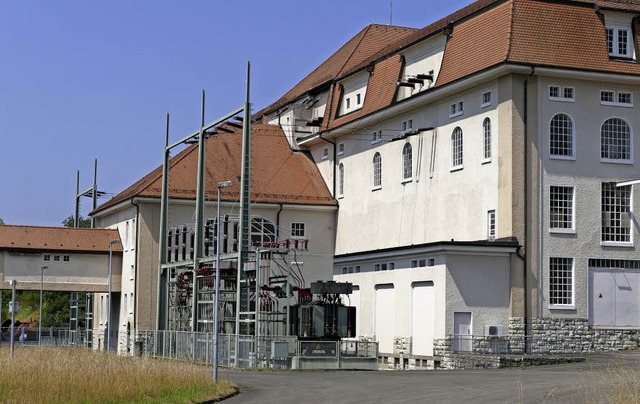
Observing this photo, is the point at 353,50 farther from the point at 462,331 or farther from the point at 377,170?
the point at 462,331

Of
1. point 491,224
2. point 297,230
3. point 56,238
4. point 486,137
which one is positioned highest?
point 486,137

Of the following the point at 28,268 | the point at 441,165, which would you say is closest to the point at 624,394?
the point at 441,165

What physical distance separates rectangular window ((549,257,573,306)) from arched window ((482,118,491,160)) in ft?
17.6

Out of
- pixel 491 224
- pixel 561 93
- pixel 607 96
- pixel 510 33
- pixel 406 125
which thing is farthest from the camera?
pixel 406 125

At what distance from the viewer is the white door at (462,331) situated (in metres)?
47.3

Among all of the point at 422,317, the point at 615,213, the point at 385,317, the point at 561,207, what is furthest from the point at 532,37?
the point at 385,317

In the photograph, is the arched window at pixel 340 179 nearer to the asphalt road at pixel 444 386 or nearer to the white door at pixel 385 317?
the white door at pixel 385 317

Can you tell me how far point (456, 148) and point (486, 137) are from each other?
296cm

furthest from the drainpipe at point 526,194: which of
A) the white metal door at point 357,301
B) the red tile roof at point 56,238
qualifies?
the red tile roof at point 56,238

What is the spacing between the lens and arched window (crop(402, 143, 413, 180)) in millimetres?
57562

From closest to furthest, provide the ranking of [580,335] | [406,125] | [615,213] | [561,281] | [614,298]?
[580,335]
[561,281]
[614,298]
[615,213]
[406,125]

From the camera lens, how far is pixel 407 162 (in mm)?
58062

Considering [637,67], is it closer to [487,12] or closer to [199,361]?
[487,12]

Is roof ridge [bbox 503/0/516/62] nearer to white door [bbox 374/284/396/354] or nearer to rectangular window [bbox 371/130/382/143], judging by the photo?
white door [bbox 374/284/396/354]
